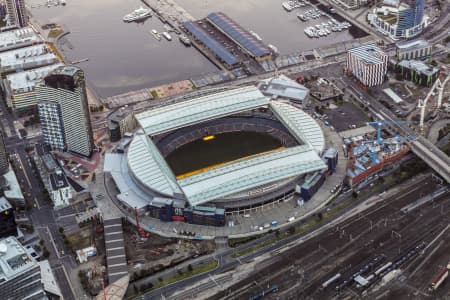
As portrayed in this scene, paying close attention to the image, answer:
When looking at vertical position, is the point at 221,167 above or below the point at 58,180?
above

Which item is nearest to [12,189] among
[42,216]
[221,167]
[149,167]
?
[42,216]

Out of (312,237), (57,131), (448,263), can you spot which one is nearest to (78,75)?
(57,131)

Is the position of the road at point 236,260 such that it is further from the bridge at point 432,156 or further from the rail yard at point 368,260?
the bridge at point 432,156

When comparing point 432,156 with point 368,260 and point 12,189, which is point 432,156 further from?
point 12,189

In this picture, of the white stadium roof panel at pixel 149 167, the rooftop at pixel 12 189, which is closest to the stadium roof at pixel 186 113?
the white stadium roof panel at pixel 149 167

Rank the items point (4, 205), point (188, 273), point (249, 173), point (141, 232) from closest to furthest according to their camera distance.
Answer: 1. point (188, 273)
2. point (4, 205)
3. point (141, 232)
4. point (249, 173)

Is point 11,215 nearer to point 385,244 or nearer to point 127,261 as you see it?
point 127,261

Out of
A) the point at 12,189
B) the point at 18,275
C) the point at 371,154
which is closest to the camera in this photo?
the point at 18,275

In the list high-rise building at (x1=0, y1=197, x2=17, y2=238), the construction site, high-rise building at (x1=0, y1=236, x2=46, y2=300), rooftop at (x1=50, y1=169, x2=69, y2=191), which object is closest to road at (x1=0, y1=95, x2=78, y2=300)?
rooftop at (x1=50, y1=169, x2=69, y2=191)
